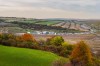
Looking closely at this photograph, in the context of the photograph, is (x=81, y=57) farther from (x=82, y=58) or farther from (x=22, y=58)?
(x=22, y=58)

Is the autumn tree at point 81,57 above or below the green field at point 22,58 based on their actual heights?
below

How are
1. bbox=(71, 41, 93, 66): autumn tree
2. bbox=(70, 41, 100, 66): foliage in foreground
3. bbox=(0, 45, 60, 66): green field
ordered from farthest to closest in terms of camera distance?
1. bbox=(71, 41, 93, 66): autumn tree
2. bbox=(70, 41, 100, 66): foliage in foreground
3. bbox=(0, 45, 60, 66): green field

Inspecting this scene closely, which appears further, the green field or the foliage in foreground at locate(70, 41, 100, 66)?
the foliage in foreground at locate(70, 41, 100, 66)

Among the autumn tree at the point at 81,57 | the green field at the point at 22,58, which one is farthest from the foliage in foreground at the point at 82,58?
the green field at the point at 22,58

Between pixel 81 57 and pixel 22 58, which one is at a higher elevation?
pixel 22 58

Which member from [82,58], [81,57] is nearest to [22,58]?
[82,58]

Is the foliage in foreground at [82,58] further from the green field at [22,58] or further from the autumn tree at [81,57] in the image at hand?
the green field at [22,58]

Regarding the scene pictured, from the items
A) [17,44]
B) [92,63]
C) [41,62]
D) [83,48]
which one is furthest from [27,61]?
[17,44]

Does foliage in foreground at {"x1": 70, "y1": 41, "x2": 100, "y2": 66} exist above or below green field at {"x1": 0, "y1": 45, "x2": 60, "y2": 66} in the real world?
Result: below

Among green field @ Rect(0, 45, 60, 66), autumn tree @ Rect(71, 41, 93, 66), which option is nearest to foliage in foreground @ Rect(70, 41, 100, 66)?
autumn tree @ Rect(71, 41, 93, 66)

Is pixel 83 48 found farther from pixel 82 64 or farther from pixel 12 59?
pixel 12 59

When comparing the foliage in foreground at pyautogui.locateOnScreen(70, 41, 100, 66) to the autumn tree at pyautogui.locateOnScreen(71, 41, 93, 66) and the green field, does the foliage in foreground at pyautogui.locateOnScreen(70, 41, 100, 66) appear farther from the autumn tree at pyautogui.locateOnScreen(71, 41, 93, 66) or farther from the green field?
the green field
